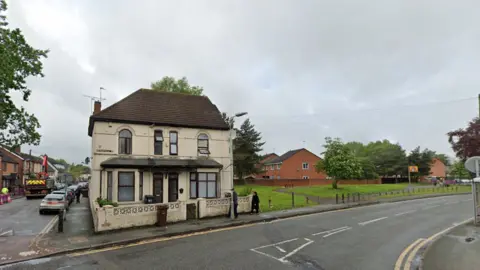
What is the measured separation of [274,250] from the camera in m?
10.9

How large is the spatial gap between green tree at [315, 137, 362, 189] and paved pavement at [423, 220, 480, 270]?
23.8 metres

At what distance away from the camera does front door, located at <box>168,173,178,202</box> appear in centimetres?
2217

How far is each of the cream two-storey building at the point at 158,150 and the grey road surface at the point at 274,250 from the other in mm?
7932

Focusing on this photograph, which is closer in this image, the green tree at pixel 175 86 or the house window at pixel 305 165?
the green tree at pixel 175 86

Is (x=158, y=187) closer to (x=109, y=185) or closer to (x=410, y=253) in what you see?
(x=109, y=185)

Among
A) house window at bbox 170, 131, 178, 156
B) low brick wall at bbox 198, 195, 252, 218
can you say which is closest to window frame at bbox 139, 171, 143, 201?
house window at bbox 170, 131, 178, 156

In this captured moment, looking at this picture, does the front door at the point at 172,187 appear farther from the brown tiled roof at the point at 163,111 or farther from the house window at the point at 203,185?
the brown tiled roof at the point at 163,111

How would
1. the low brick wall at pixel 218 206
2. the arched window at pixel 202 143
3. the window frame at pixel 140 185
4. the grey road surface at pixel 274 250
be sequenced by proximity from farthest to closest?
the arched window at pixel 202 143
the window frame at pixel 140 185
the low brick wall at pixel 218 206
the grey road surface at pixel 274 250

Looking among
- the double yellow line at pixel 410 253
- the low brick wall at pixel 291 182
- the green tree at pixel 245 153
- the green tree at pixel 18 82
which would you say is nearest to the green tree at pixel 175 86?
the green tree at pixel 245 153

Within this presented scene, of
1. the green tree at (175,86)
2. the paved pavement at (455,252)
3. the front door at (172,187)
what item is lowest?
the paved pavement at (455,252)

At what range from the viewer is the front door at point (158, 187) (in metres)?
21.6

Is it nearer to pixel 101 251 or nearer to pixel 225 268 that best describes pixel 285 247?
pixel 225 268

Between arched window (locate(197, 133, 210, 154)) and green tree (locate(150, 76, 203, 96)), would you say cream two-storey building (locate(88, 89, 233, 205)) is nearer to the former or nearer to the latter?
arched window (locate(197, 133, 210, 154))

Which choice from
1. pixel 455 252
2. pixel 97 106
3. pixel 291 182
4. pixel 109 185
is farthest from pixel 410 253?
pixel 291 182
